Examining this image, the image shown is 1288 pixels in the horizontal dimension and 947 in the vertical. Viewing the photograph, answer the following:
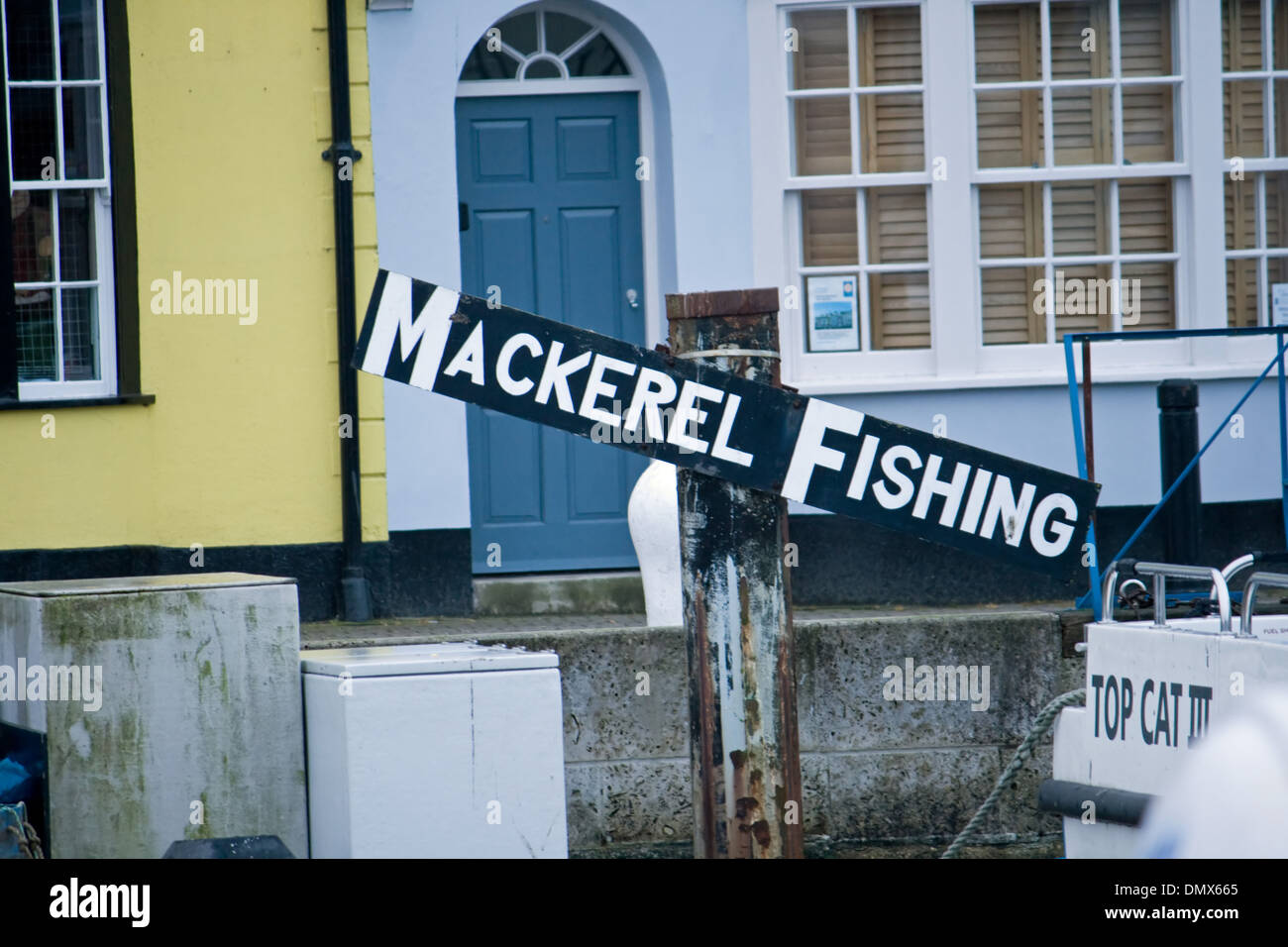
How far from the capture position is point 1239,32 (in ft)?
30.9

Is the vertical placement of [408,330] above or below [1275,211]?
below

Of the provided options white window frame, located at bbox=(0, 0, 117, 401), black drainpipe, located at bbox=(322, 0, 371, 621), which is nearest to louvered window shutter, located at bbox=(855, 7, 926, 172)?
black drainpipe, located at bbox=(322, 0, 371, 621)

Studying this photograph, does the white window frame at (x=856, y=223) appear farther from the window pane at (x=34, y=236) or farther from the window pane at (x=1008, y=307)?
the window pane at (x=34, y=236)

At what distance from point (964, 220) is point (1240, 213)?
175 cm

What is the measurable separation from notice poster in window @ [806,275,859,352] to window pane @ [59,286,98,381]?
403cm

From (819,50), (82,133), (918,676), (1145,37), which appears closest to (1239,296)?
(1145,37)

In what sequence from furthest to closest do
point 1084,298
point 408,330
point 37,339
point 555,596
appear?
point 1084,298 < point 555,596 < point 37,339 < point 408,330

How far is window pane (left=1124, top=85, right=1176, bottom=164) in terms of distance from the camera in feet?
30.9

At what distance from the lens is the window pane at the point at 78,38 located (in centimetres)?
870

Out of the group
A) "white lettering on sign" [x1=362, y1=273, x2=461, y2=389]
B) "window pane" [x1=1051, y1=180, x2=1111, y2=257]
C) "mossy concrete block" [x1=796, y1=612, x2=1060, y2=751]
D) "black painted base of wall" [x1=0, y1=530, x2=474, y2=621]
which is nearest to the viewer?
"white lettering on sign" [x1=362, y1=273, x2=461, y2=389]

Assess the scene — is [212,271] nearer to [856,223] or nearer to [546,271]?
[546,271]

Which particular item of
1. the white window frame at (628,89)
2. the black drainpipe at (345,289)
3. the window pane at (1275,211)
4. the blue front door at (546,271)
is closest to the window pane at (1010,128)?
the window pane at (1275,211)

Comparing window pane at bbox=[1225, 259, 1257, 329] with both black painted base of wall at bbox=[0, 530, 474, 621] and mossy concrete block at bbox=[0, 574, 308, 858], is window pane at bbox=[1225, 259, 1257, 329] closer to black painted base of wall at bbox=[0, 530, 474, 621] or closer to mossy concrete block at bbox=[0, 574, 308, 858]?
black painted base of wall at bbox=[0, 530, 474, 621]
